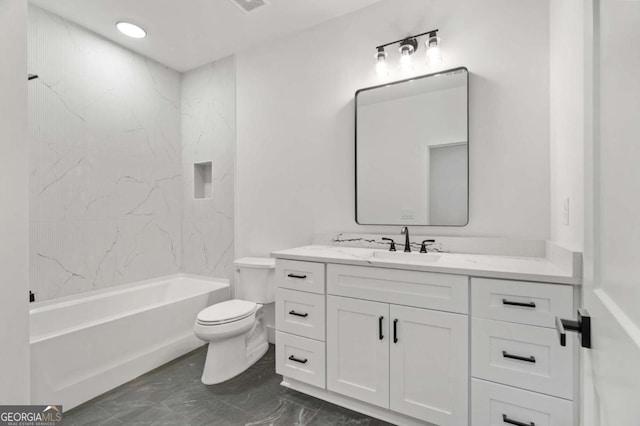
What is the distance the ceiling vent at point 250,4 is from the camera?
2.21 metres

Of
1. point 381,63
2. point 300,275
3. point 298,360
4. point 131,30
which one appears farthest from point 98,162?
point 381,63

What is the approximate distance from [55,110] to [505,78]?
3285mm

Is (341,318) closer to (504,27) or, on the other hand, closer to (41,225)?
(504,27)

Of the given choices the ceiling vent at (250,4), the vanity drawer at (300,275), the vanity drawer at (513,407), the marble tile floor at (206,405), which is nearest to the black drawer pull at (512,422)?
the vanity drawer at (513,407)

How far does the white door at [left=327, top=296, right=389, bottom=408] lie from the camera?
1612 mm

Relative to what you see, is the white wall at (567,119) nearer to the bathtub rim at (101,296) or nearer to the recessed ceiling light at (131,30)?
the bathtub rim at (101,296)

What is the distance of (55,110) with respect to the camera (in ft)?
7.68

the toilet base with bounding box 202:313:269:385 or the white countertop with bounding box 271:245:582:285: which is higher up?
the white countertop with bounding box 271:245:582:285

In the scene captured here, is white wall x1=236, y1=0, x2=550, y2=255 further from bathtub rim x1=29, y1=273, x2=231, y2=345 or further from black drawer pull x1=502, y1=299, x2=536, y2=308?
black drawer pull x1=502, y1=299, x2=536, y2=308

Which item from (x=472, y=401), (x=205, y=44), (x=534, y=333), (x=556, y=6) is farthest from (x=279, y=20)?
(x=472, y=401)

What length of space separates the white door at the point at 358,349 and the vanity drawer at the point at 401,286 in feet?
0.19

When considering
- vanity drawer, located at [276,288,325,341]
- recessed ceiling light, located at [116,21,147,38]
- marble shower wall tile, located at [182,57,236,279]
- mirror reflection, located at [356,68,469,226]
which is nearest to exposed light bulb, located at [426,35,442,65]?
mirror reflection, located at [356,68,469,226]

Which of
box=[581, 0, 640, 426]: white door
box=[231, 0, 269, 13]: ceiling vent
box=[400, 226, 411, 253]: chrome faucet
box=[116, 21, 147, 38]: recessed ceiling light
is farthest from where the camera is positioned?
box=[116, 21, 147, 38]: recessed ceiling light

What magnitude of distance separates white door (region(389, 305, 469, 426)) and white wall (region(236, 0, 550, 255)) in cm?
73
